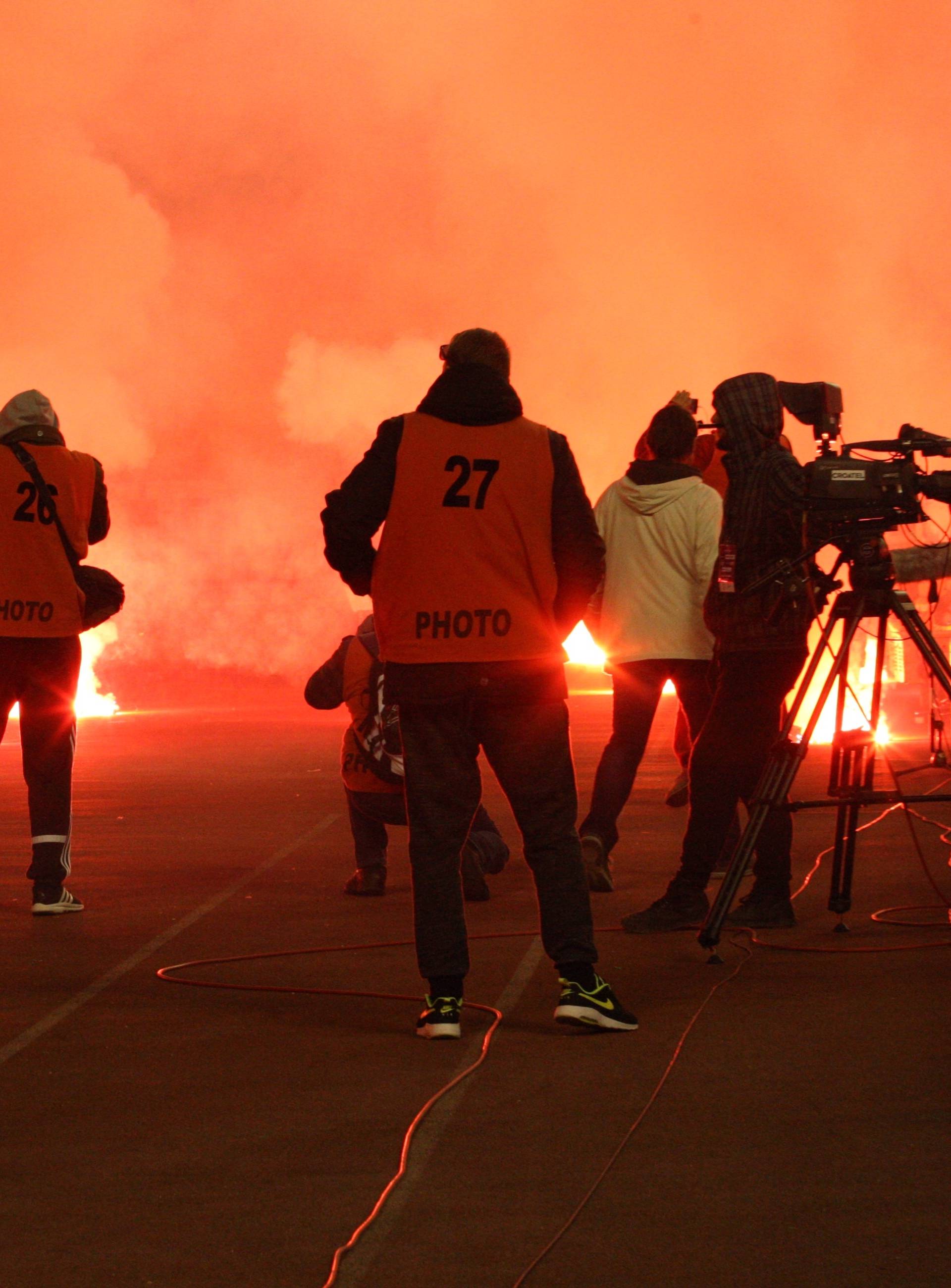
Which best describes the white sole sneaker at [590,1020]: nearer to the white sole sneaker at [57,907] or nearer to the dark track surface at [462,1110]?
the dark track surface at [462,1110]

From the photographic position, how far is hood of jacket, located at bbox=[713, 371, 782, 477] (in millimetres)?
6312

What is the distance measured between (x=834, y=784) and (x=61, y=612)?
3.01m

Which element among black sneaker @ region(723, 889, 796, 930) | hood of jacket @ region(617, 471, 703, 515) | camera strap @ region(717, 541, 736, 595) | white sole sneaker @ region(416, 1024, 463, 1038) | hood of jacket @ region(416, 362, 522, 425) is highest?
hood of jacket @ region(617, 471, 703, 515)

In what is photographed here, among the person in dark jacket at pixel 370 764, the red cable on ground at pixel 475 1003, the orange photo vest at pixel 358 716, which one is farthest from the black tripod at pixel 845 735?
the orange photo vest at pixel 358 716

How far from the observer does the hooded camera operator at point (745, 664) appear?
6.14 meters

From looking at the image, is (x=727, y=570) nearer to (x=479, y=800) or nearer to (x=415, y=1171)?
(x=479, y=800)

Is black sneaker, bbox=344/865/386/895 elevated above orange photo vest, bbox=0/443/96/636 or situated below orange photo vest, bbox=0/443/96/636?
below

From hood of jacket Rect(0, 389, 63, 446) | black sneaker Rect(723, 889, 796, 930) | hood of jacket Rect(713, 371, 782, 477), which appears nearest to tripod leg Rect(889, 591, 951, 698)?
hood of jacket Rect(713, 371, 782, 477)

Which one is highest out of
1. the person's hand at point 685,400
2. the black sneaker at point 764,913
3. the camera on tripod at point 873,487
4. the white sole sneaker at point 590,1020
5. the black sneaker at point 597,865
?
the person's hand at point 685,400

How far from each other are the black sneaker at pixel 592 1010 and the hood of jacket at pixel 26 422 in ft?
11.1

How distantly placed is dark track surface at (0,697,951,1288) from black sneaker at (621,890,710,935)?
63mm

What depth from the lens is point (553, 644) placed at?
16.2 feet

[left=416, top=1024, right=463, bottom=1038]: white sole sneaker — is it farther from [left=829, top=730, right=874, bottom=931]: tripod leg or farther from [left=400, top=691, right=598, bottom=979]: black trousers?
[left=829, top=730, right=874, bottom=931]: tripod leg

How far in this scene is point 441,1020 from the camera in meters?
4.70
